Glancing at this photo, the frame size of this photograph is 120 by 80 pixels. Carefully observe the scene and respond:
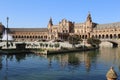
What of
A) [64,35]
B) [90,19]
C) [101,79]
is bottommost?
[101,79]

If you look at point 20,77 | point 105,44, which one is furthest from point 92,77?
point 105,44

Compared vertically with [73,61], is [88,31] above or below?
above

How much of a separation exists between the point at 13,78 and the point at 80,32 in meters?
169

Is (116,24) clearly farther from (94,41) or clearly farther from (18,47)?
(18,47)

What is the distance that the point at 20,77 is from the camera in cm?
2861

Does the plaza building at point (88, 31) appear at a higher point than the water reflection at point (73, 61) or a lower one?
higher

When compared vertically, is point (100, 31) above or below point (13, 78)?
above

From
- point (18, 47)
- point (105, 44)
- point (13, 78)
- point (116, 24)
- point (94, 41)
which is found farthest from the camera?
point (116, 24)

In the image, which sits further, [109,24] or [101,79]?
[109,24]

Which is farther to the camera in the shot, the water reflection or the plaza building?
the plaza building

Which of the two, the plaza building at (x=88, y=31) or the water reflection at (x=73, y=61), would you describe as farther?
the plaza building at (x=88, y=31)

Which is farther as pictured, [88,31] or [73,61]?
[88,31]

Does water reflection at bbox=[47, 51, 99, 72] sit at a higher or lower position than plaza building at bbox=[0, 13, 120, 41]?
lower

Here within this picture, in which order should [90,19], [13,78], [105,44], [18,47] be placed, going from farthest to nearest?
[90,19]
[105,44]
[18,47]
[13,78]
